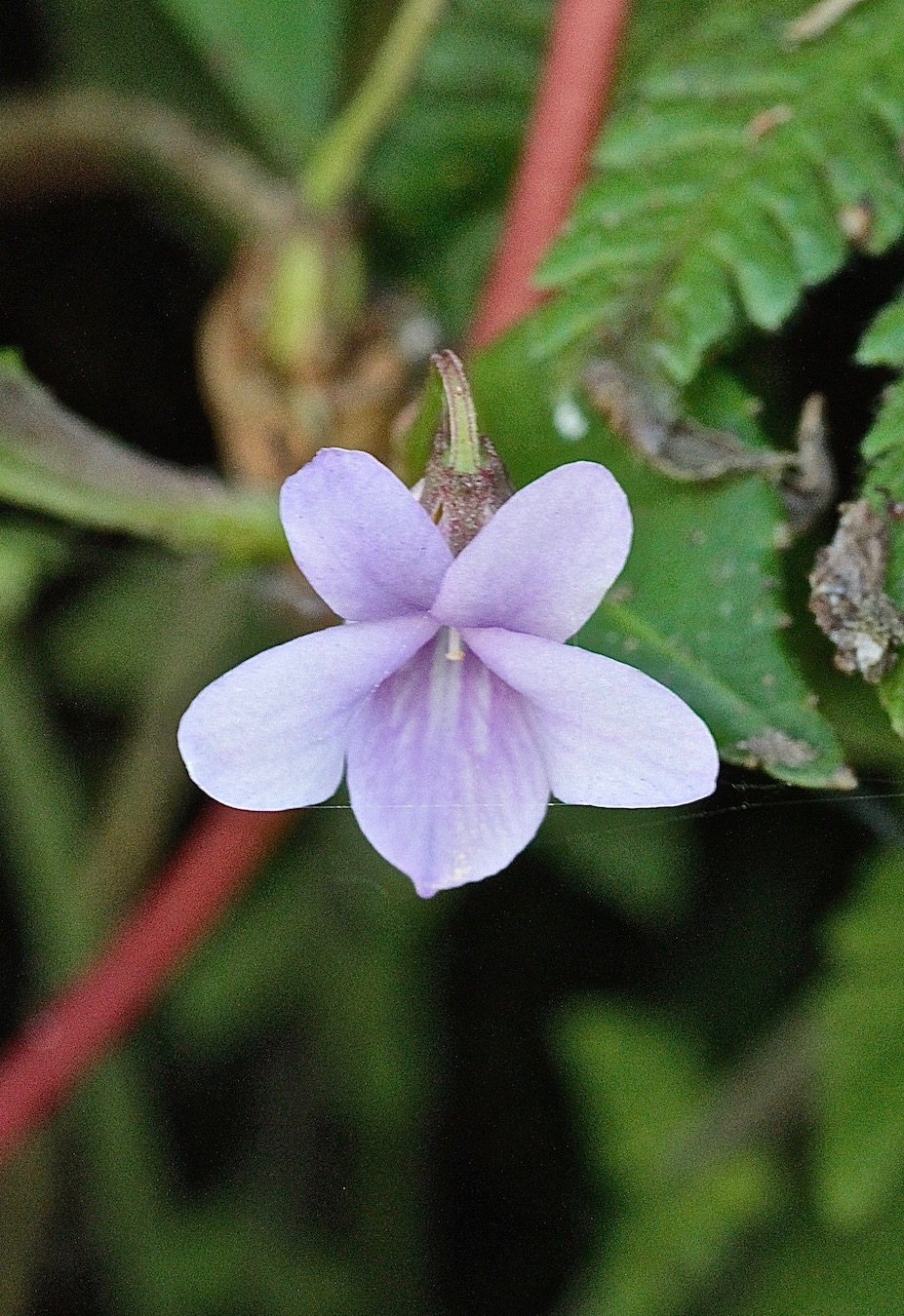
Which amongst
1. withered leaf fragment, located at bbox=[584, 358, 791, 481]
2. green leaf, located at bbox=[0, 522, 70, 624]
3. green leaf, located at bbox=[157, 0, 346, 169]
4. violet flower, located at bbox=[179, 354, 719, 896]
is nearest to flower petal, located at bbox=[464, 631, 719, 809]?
violet flower, located at bbox=[179, 354, 719, 896]

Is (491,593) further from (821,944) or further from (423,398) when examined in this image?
(821,944)

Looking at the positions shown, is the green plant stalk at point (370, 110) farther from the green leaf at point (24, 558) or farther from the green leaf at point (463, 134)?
the green leaf at point (24, 558)

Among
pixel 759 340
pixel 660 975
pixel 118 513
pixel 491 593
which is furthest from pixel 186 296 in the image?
pixel 491 593

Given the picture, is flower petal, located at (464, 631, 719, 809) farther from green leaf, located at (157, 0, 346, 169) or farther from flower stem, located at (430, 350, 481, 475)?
green leaf, located at (157, 0, 346, 169)

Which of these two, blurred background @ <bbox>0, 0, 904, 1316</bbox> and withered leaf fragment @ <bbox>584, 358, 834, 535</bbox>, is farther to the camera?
blurred background @ <bbox>0, 0, 904, 1316</bbox>

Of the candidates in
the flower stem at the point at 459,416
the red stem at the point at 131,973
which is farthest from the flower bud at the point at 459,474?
the red stem at the point at 131,973

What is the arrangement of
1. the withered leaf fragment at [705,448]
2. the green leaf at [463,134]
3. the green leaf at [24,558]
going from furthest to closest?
the green leaf at [463,134], the green leaf at [24,558], the withered leaf fragment at [705,448]
